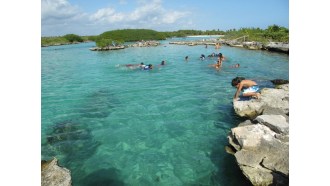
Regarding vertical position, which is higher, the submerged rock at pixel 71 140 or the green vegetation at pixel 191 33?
the green vegetation at pixel 191 33

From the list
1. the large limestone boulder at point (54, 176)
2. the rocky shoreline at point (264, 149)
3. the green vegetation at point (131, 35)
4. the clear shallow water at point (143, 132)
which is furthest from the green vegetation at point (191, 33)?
the large limestone boulder at point (54, 176)

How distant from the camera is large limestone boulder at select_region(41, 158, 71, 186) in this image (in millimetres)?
4895

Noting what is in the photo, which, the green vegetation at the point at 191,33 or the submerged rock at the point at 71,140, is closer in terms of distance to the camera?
the submerged rock at the point at 71,140

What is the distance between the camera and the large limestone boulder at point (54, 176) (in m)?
4.89

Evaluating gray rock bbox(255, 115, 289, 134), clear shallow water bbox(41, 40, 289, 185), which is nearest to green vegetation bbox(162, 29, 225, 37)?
clear shallow water bbox(41, 40, 289, 185)

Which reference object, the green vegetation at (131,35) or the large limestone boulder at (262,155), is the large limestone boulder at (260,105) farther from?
the green vegetation at (131,35)

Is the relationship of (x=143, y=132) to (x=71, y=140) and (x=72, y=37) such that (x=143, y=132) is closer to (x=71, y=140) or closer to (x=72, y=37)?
(x=71, y=140)

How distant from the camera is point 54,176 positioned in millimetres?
5090

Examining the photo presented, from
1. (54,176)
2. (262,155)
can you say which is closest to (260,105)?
(262,155)

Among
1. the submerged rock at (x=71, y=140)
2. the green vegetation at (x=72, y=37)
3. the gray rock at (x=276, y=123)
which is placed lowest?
the submerged rock at (x=71, y=140)
